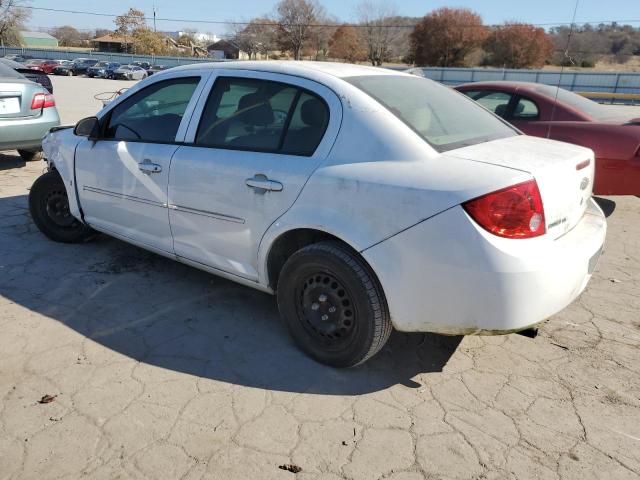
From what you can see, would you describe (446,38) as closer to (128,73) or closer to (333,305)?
(128,73)

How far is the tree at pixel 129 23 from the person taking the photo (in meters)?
79.0

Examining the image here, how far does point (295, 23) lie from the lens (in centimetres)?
5984

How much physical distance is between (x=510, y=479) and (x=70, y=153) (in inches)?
148

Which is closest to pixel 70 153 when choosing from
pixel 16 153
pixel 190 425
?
pixel 190 425

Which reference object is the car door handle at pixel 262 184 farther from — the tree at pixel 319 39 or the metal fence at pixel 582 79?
the tree at pixel 319 39

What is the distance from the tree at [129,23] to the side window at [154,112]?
84.9 meters

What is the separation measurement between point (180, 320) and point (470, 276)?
195 cm

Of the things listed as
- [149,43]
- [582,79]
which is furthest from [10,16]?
[582,79]

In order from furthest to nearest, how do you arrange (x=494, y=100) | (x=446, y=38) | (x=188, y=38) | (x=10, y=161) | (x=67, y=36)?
(x=67, y=36) < (x=188, y=38) < (x=446, y=38) < (x=10, y=161) < (x=494, y=100)

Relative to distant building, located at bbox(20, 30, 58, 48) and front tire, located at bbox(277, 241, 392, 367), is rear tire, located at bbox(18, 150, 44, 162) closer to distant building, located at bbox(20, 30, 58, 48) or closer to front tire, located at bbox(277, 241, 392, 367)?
front tire, located at bbox(277, 241, 392, 367)

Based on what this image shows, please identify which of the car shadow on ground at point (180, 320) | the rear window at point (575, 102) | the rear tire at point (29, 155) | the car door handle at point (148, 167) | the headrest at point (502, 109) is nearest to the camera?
the car shadow on ground at point (180, 320)

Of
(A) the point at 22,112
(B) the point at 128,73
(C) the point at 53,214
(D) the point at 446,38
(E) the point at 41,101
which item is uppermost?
(D) the point at 446,38

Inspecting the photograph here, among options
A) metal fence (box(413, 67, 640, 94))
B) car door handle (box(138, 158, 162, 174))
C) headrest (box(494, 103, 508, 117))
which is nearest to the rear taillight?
car door handle (box(138, 158, 162, 174))

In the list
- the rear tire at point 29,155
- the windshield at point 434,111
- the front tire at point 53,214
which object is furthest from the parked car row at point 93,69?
the windshield at point 434,111
